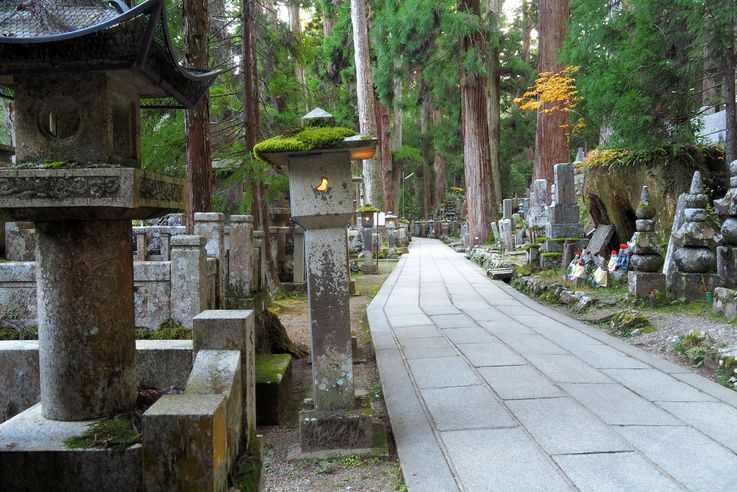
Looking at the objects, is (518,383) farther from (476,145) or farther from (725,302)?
(476,145)

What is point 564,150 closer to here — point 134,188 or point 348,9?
point 348,9

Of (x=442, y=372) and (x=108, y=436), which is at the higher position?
(x=108, y=436)

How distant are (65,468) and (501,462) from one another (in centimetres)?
235

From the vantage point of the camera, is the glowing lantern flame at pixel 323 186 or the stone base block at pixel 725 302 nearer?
the glowing lantern flame at pixel 323 186

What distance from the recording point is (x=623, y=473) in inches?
124

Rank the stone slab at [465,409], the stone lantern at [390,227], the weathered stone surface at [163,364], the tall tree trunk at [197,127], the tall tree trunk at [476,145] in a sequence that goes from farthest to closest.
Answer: the stone lantern at [390,227], the tall tree trunk at [476,145], the tall tree trunk at [197,127], the weathered stone surface at [163,364], the stone slab at [465,409]

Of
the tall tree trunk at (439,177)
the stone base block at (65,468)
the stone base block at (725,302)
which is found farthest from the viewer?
the tall tree trunk at (439,177)

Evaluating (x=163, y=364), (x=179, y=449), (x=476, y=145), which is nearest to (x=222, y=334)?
(x=179, y=449)

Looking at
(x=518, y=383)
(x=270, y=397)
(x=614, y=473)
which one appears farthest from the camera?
(x=518, y=383)

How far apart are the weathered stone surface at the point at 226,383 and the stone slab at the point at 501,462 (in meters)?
1.34

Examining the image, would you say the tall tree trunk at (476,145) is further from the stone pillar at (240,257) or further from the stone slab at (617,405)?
the stone slab at (617,405)

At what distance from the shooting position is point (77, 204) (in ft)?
7.73

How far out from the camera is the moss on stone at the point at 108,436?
236 cm

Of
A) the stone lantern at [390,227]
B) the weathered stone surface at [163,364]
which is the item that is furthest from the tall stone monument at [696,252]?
the stone lantern at [390,227]
